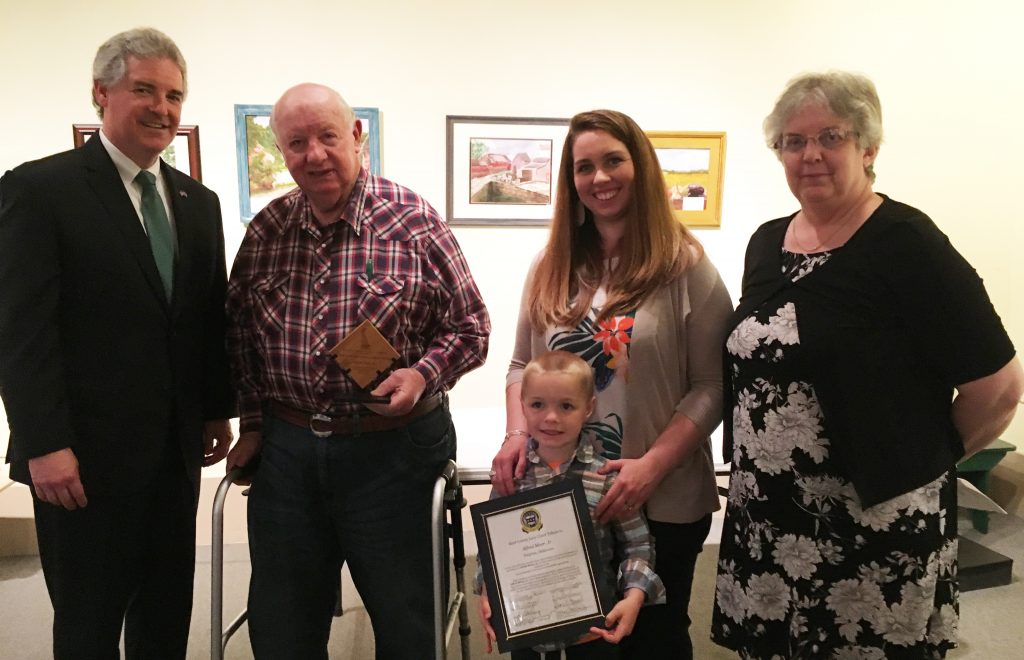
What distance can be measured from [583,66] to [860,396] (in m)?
2.17

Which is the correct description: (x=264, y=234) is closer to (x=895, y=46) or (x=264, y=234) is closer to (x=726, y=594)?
(x=726, y=594)

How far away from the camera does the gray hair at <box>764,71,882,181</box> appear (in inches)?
46.8

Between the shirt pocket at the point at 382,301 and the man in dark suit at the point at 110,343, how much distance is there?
43 cm

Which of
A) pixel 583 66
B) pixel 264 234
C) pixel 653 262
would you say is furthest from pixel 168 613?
pixel 583 66

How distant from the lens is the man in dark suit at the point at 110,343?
1.28 m

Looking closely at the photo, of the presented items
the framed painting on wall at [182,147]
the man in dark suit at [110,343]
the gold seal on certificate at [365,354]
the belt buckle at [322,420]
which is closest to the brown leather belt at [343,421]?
the belt buckle at [322,420]

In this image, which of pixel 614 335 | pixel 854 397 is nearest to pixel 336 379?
pixel 614 335

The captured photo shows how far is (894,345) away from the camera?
116 cm

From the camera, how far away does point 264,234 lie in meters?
1.46

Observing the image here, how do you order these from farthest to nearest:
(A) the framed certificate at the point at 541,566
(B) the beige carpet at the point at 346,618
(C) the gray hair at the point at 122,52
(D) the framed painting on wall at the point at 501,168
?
(D) the framed painting on wall at the point at 501,168
(B) the beige carpet at the point at 346,618
(C) the gray hair at the point at 122,52
(A) the framed certificate at the point at 541,566

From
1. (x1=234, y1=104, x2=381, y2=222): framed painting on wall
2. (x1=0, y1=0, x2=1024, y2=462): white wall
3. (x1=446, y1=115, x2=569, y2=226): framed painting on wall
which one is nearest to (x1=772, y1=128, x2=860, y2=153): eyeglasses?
(x1=446, y1=115, x2=569, y2=226): framed painting on wall

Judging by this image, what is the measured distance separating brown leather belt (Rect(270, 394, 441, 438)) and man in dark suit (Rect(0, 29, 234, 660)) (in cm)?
26

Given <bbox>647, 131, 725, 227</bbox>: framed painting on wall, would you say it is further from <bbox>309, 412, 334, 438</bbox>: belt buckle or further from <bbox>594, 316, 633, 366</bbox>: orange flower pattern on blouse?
<bbox>309, 412, 334, 438</bbox>: belt buckle

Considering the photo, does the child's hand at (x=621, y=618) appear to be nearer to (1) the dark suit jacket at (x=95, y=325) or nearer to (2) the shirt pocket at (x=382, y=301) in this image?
(2) the shirt pocket at (x=382, y=301)
